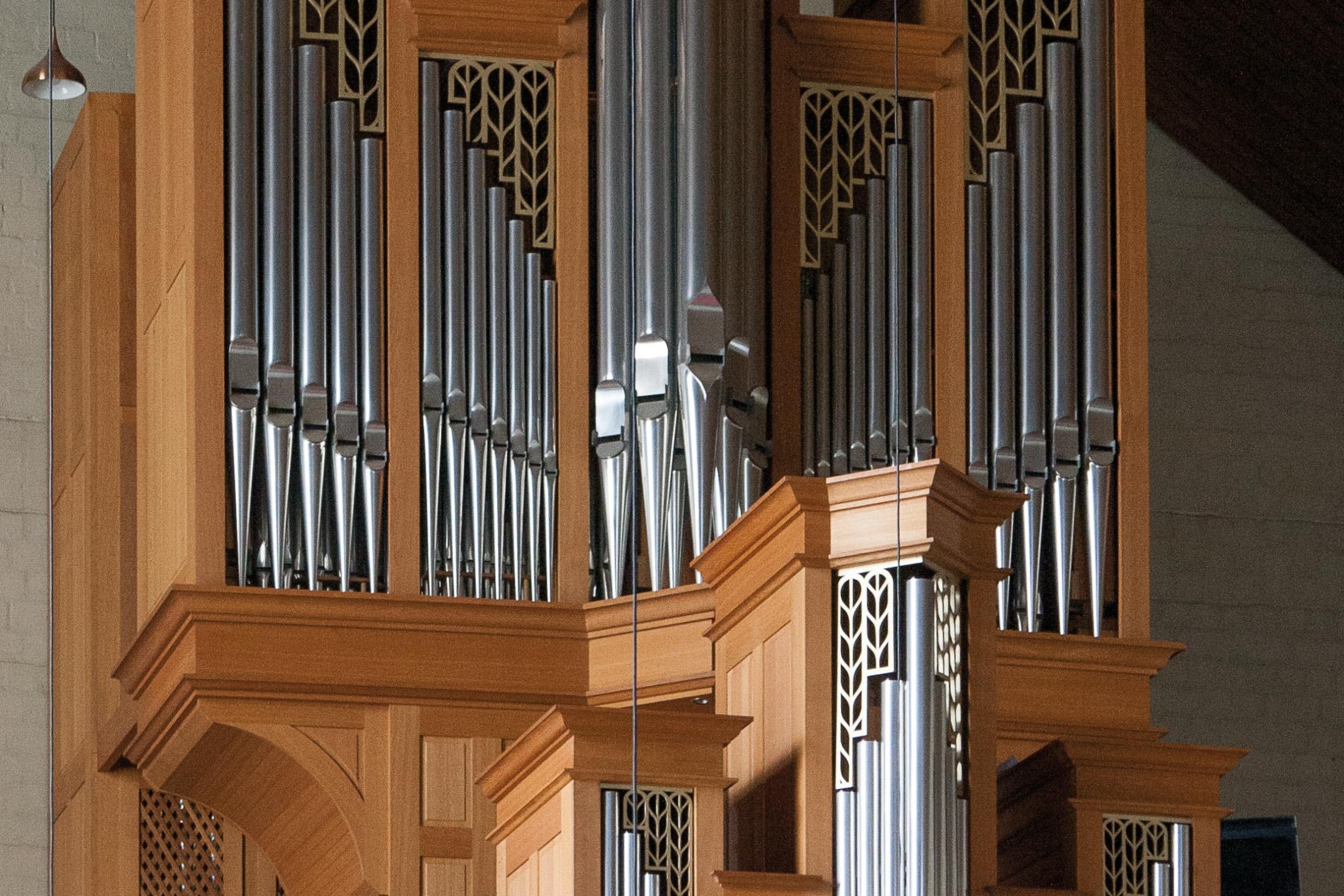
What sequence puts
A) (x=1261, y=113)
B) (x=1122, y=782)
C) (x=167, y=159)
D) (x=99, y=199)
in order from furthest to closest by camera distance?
(x=1261, y=113)
(x=99, y=199)
(x=167, y=159)
(x=1122, y=782)

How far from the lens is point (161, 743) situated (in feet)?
31.8

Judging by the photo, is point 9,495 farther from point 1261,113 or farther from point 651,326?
point 1261,113

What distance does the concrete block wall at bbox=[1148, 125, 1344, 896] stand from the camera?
1325 centimetres

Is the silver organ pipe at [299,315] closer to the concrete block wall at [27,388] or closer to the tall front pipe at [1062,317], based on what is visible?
the tall front pipe at [1062,317]

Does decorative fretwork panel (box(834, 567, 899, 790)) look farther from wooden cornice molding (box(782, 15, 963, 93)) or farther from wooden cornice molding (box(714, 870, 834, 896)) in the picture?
wooden cornice molding (box(782, 15, 963, 93))

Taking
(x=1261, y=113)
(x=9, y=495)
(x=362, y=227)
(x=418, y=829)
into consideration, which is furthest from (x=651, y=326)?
(x=1261, y=113)

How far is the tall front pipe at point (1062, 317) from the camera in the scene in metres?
9.71

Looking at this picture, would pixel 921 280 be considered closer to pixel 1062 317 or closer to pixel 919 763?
pixel 1062 317

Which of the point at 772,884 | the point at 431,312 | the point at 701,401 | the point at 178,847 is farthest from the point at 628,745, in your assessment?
the point at 178,847

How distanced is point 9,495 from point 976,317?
153 inches

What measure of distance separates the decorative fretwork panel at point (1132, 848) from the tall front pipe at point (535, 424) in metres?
2.01

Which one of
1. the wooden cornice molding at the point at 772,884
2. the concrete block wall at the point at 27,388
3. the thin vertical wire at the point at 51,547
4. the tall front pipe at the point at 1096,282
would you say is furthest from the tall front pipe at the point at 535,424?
the concrete block wall at the point at 27,388

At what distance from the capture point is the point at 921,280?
987 centimetres

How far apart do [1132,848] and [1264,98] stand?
5255 millimetres
